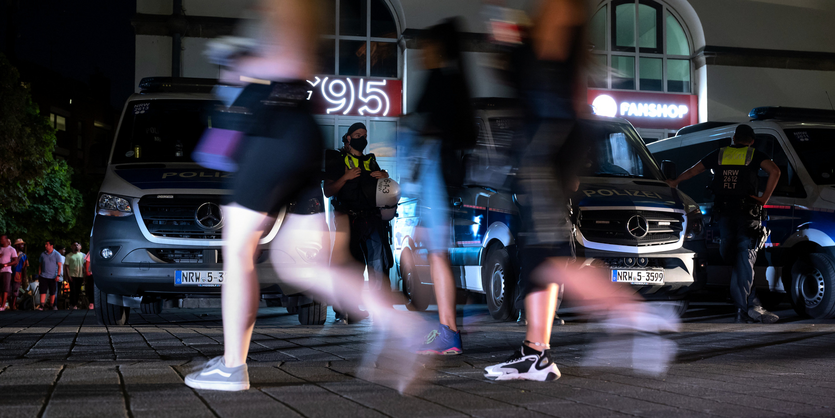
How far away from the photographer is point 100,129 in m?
72.7

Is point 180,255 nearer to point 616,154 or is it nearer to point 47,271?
point 616,154

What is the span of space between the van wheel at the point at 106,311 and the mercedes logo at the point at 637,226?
481 cm

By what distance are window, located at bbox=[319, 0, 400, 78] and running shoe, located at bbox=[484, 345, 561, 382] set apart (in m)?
17.9

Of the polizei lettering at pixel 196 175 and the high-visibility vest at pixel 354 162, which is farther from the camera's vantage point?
the high-visibility vest at pixel 354 162

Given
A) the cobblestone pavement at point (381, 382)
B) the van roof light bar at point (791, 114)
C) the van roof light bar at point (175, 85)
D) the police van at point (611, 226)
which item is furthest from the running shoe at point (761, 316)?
the van roof light bar at point (175, 85)

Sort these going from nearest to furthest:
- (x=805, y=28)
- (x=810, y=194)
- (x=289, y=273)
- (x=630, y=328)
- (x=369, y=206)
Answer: (x=630, y=328), (x=289, y=273), (x=369, y=206), (x=810, y=194), (x=805, y=28)

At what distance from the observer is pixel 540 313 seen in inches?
151

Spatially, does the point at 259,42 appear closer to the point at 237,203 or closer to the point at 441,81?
the point at 237,203

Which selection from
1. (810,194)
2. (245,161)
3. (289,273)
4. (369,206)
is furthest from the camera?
(810,194)

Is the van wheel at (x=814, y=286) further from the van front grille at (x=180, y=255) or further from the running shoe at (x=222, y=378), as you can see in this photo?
the running shoe at (x=222, y=378)

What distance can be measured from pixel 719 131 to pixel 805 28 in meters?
Answer: 14.8

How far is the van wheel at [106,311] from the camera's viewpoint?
7438 millimetres

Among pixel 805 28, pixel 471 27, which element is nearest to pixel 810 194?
pixel 471 27

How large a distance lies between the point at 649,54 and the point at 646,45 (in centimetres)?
30
